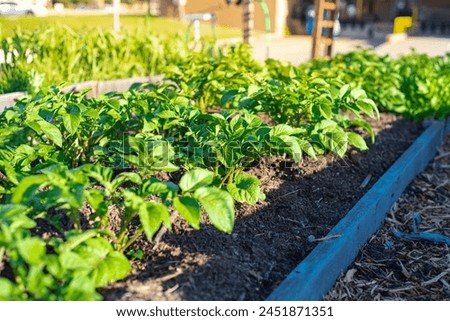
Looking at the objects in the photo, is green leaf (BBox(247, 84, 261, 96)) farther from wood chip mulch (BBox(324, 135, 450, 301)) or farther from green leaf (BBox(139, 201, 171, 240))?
green leaf (BBox(139, 201, 171, 240))

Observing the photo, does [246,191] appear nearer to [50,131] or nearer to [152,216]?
[152,216]

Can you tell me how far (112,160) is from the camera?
2754 millimetres

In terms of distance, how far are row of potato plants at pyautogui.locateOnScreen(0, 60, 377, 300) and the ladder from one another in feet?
13.5

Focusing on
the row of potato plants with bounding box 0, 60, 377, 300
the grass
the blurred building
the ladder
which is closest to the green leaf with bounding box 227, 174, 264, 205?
the row of potato plants with bounding box 0, 60, 377, 300

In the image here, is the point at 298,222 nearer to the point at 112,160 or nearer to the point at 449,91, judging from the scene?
the point at 112,160

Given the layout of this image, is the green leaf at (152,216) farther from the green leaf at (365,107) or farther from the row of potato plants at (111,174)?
the green leaf at (365,107)

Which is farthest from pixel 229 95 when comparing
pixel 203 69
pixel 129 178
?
pixel 129 178

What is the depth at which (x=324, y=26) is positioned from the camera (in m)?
8.05

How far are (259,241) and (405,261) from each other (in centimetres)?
84

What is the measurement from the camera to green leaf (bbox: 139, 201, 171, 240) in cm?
191

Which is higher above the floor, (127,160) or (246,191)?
(127,160)

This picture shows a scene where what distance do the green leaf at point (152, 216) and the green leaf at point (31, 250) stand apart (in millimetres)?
325

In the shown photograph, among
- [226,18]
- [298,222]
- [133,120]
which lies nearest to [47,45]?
[133,120]
